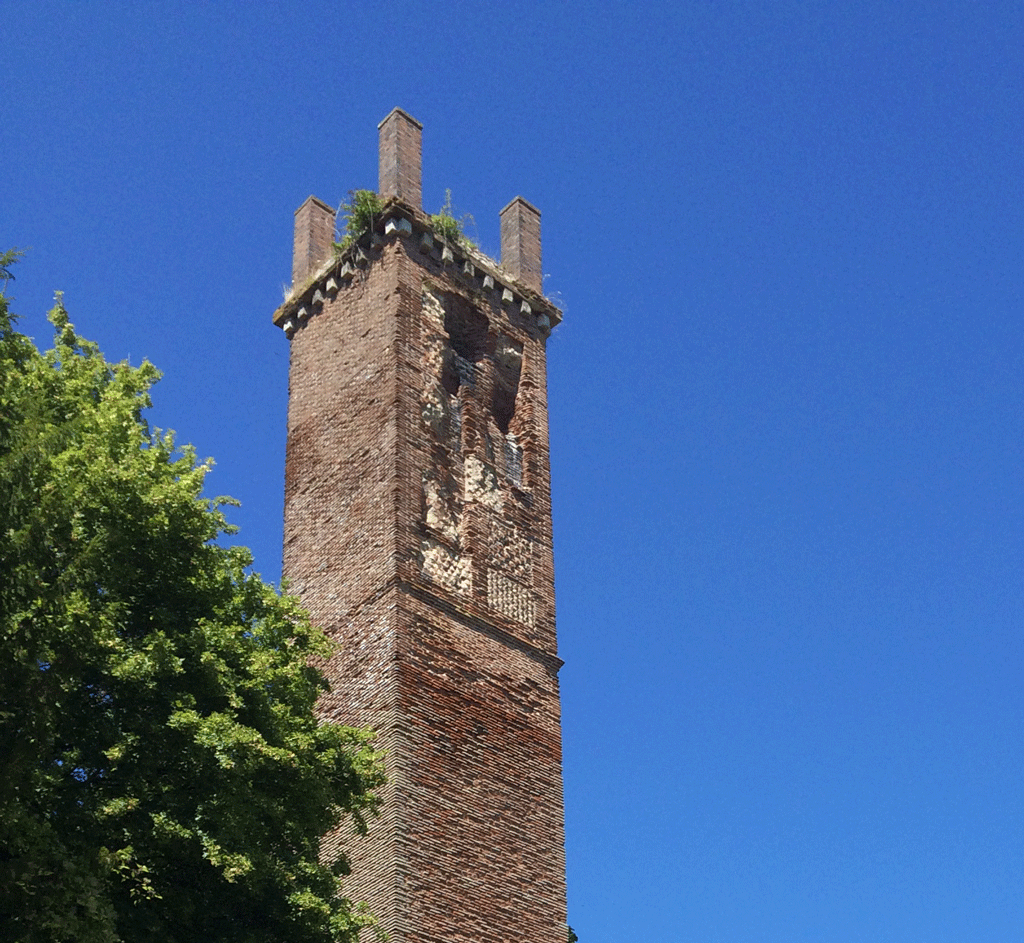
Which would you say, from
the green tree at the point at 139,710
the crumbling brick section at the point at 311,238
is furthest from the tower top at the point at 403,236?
the green tree at the point at 139,710

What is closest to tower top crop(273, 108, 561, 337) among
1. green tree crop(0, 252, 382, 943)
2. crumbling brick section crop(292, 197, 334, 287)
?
crumbling brick section crop(292, 197, 334, 287)

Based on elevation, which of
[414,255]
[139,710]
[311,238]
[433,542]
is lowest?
[139,710]

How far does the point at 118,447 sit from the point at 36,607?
439 cm

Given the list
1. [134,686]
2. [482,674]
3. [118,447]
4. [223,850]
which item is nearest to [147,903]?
[223,850]

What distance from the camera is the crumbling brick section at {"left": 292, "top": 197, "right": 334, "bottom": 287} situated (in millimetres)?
25984

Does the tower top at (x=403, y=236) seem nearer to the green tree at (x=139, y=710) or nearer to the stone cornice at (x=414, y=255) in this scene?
the stone cornice at (x=414, y=255)

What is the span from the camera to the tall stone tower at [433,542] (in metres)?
19.5

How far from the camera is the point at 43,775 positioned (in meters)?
14.5

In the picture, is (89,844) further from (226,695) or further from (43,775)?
(226,695)

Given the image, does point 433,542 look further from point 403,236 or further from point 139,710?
point 139,710

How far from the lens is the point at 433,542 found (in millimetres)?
21734

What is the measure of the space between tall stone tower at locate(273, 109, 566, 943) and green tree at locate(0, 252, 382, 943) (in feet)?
7.36

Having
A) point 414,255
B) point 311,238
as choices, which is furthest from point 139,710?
point 311,238

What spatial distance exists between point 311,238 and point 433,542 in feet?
22.6
